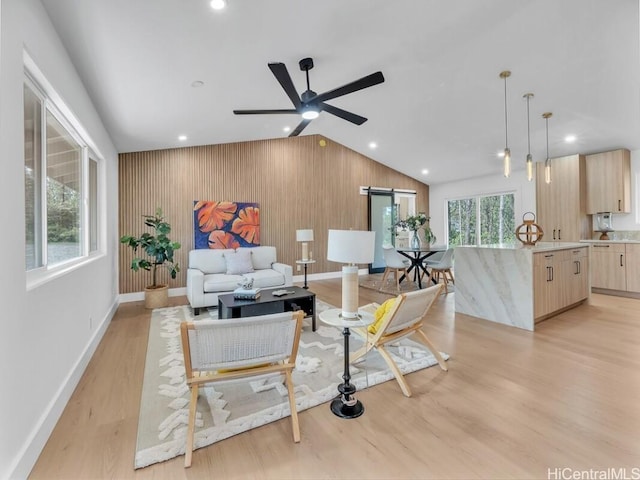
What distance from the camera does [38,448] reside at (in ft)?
5.49

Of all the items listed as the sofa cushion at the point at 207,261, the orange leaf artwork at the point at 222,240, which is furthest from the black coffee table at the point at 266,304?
the orange leaf artwork at the point at 222,240

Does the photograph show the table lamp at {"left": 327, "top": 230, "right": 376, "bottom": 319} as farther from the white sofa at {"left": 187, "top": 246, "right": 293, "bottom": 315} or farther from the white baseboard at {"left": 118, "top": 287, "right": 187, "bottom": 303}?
the white baseboard at {"left": 118, "top": 287, "right": 187, "bottom": 303}

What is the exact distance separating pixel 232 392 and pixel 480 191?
24.5ft

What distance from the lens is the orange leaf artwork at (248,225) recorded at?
19.6 feet

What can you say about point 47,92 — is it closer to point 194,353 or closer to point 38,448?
point 194,353

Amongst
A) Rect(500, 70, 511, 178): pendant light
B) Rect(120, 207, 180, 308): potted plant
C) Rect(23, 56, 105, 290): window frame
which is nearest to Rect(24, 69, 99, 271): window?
Rect(23, 56, 105, 290): window frame

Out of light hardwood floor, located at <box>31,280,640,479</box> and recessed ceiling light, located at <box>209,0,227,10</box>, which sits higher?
recessed ceiling light, located at <box>209,0,227,10</box>

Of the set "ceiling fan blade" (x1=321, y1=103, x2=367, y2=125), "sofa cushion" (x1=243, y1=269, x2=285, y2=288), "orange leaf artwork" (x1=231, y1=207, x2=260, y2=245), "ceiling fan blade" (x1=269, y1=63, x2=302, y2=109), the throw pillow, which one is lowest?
"sofa cushion" (x1=243, y1=269, x2=285, y2=288)

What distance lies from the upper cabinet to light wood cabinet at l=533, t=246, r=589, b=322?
151cm

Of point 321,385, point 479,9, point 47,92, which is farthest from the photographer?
point 479,9

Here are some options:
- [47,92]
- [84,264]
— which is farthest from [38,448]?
[47,92]

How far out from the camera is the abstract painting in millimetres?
5668

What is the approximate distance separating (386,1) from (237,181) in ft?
13.9

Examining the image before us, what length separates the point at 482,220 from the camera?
25.3 ft
